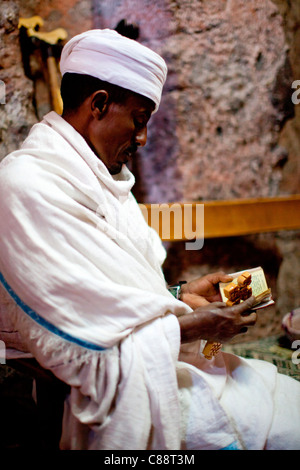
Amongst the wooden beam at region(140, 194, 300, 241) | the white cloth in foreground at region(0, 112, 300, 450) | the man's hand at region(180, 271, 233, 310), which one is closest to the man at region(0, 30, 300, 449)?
the white cloth in foreground at region(0, 112, 300, 450)

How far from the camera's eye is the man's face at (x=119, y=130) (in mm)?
1539

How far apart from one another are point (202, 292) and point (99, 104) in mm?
929

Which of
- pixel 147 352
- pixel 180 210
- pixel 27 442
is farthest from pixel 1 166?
pixel 180 210

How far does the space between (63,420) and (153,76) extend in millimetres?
1297

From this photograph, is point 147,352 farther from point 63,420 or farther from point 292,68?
point 292,68

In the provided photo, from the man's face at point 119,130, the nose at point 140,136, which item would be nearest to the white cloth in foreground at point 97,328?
the man's face at point 119,130

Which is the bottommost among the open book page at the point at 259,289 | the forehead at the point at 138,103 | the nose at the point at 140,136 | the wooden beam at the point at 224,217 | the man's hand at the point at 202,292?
the wooden beam at the point at 224,217

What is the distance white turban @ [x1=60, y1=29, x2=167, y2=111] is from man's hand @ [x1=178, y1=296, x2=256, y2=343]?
2.86 ft

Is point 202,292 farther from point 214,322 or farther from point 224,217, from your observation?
point 224,217

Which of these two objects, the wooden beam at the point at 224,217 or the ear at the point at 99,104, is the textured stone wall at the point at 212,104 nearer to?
the wooden beam at the point at 224,217


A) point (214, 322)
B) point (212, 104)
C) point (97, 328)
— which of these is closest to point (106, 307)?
point (97, 328)

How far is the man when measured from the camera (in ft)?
3.89

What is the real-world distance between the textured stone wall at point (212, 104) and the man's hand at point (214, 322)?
1.39 meters

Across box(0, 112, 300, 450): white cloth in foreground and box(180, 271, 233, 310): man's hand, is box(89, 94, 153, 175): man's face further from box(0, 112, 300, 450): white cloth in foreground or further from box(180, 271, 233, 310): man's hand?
box(180, 271, 233, 310): man's hand
